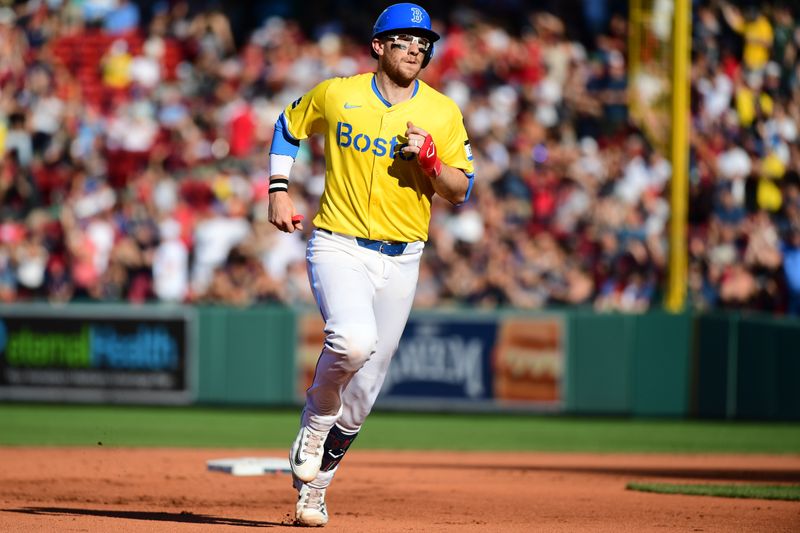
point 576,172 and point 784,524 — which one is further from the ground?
point 576,172

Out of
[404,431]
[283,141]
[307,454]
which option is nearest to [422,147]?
[283,141]

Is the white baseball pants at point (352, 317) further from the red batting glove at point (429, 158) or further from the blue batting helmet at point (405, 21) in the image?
the blue batting helmet at point (405, 21)

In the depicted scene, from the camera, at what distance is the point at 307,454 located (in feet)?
21.2

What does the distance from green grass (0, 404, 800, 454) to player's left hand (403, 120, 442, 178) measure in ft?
21.9

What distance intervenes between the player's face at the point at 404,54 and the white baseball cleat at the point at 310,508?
2.01 metres

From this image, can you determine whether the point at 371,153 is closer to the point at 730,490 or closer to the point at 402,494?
the point at 402,494

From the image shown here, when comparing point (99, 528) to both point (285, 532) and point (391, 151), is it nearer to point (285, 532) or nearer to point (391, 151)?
point (285, 532)

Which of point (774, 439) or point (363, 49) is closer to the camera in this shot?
point (774, 439)

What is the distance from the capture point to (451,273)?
16.9 m

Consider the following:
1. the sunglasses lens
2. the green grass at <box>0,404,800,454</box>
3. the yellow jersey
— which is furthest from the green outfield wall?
Result: the sunglasses lens

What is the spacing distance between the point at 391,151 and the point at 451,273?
1038 cm

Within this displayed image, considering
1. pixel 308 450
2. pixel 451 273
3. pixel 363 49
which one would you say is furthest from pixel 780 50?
pixel 308 450

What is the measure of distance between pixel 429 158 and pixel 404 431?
8.54 m

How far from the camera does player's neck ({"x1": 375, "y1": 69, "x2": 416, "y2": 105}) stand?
6605 millimetres
